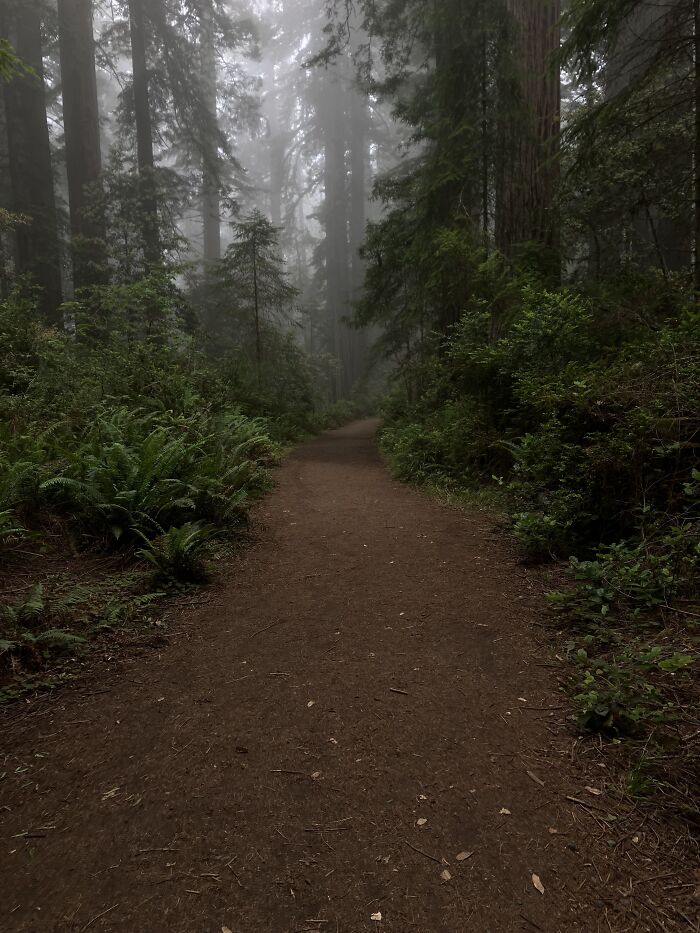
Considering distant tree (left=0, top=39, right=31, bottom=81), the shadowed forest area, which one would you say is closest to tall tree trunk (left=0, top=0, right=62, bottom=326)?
the shadowed forest area

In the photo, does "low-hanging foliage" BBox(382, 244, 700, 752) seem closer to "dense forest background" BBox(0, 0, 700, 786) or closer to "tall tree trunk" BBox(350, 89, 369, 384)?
"dense forest background" BBox(0, 0, 700, 786)

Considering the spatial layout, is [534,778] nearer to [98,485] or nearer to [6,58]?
[98,485]

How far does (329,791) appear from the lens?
194cm

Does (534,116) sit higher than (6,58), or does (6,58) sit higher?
(534,116)

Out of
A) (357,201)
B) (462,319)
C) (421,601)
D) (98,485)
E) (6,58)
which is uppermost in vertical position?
(357,201)

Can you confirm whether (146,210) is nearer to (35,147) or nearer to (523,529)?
(35,147)

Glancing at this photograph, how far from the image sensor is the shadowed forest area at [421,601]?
5.34 feet

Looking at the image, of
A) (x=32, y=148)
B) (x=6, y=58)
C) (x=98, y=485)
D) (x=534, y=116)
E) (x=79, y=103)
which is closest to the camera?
(x=6, y=58)

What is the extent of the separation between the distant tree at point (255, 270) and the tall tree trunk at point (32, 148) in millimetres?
5268

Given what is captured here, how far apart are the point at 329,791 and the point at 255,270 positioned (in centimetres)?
1441

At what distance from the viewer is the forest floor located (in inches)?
59.3

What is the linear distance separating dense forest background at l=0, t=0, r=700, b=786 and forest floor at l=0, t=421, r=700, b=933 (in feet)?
1.58

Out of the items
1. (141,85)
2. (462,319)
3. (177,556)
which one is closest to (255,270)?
(462,319)

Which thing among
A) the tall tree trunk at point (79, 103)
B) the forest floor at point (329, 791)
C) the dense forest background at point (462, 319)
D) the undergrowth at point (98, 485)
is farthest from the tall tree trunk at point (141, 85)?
the forest floor at point (329, 791)
